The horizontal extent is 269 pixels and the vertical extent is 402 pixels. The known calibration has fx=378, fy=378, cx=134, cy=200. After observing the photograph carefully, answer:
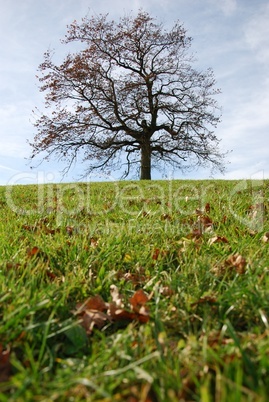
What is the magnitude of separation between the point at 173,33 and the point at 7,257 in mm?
18624

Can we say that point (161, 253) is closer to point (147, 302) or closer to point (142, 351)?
point (147, 302)

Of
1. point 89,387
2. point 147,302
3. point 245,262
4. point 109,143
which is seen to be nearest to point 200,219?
point 245,262

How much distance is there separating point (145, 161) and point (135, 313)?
1730 centimetres

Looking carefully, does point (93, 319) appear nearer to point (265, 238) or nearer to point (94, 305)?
point (94, 305)

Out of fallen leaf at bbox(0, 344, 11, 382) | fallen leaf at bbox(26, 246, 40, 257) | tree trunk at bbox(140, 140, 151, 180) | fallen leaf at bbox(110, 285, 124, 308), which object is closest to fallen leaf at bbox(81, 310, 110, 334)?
fallen leaf at bbox(110, 285, 124, 308)

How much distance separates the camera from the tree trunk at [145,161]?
18531 mm

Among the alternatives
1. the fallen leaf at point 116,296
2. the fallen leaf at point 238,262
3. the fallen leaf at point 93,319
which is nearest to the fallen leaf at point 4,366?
the fallen leaf at point 93,319

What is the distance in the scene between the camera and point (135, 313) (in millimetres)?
1833

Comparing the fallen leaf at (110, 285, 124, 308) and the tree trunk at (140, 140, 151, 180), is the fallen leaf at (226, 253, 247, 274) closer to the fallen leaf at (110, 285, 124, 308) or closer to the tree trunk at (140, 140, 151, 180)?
the fallen leaf at (110, 285, 124, 308)

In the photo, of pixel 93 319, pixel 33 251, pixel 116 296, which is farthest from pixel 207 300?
pixel 33 251

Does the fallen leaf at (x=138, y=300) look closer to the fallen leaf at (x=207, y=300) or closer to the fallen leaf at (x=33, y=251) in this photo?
the fallen leaf at (x=207, y=300)

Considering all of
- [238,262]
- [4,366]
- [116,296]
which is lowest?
[4,366]

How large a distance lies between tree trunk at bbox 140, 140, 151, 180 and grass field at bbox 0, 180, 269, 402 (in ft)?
49.2

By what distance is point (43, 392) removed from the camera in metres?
1.22
